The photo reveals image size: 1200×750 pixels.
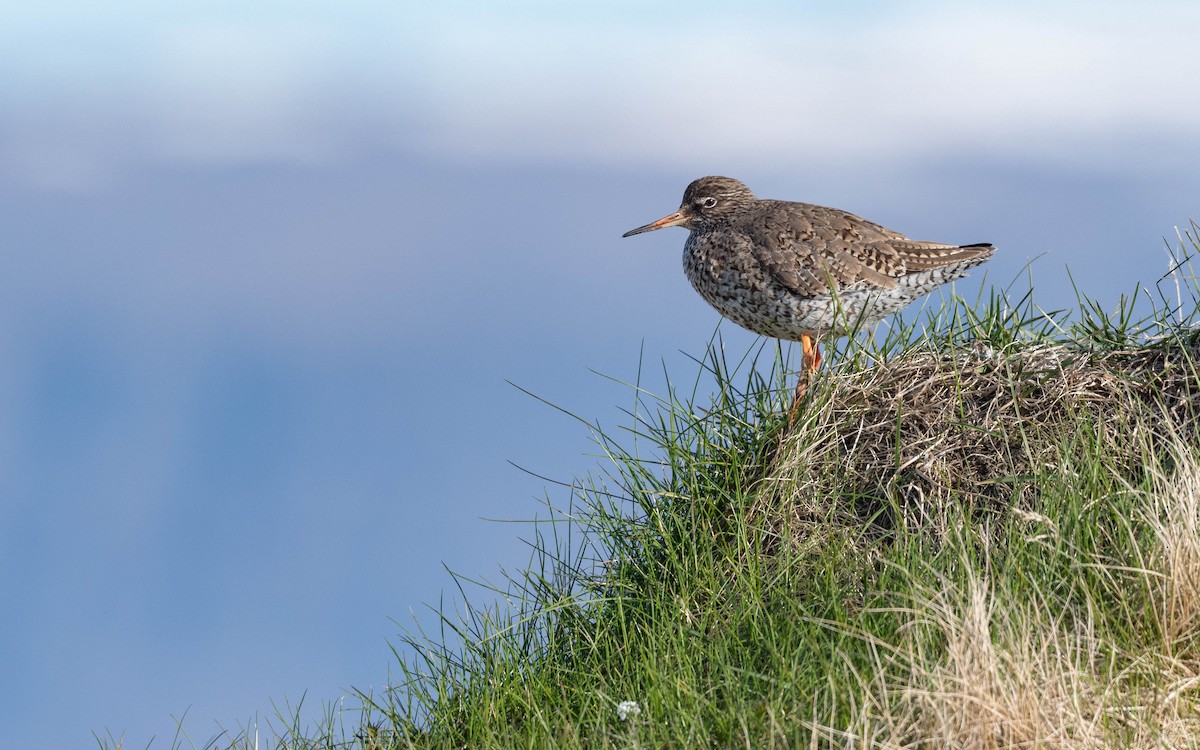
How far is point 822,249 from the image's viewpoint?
29.6 ft

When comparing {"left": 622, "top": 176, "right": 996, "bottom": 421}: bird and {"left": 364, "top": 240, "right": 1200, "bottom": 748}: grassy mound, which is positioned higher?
{"left": 622, "top": 176, "right": 996, "bottom": 421}: bird

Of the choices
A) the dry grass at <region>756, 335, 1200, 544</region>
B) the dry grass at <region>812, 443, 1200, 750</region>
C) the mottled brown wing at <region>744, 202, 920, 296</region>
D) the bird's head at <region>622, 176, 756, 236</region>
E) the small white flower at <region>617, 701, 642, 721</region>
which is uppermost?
the bird's head at <region>622, 176, 756, 236</region>

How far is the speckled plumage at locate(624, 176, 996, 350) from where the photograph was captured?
8727 mm

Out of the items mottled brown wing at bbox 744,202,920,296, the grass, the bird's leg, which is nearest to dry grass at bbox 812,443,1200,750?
the grass

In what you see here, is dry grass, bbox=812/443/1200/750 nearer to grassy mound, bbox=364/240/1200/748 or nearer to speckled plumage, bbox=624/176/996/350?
grassy mound, bbox=364/240/1200/748

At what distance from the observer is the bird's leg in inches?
297

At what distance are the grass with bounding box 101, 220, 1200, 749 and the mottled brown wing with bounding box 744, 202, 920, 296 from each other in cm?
88

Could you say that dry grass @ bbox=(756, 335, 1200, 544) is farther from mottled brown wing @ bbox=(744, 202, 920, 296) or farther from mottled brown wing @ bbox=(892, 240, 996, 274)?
mottled brown wing @ bbox=(892, 240, 996, 274)

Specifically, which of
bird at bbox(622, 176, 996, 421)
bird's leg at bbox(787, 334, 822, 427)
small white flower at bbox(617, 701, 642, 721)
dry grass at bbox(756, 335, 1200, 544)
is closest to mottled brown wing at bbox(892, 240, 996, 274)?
bird at bbox(622, 176, 996, 421)

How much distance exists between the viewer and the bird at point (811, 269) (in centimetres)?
873

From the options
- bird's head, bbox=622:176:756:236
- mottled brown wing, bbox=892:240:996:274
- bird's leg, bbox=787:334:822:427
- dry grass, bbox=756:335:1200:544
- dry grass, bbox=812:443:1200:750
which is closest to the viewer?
dry grass, bbox=812:443:1200:750

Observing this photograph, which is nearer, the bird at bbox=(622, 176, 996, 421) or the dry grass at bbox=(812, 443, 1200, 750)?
the dry grass at bbox=(812, 443, 1200, 750)

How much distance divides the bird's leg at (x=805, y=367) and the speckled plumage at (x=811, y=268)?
0.02m

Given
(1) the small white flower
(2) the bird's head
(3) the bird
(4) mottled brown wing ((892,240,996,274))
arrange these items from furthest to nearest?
(2) the bird's head, (4) mottled brown wing ((892,240,996,274)), (3) the bird, (1) the small white flower
